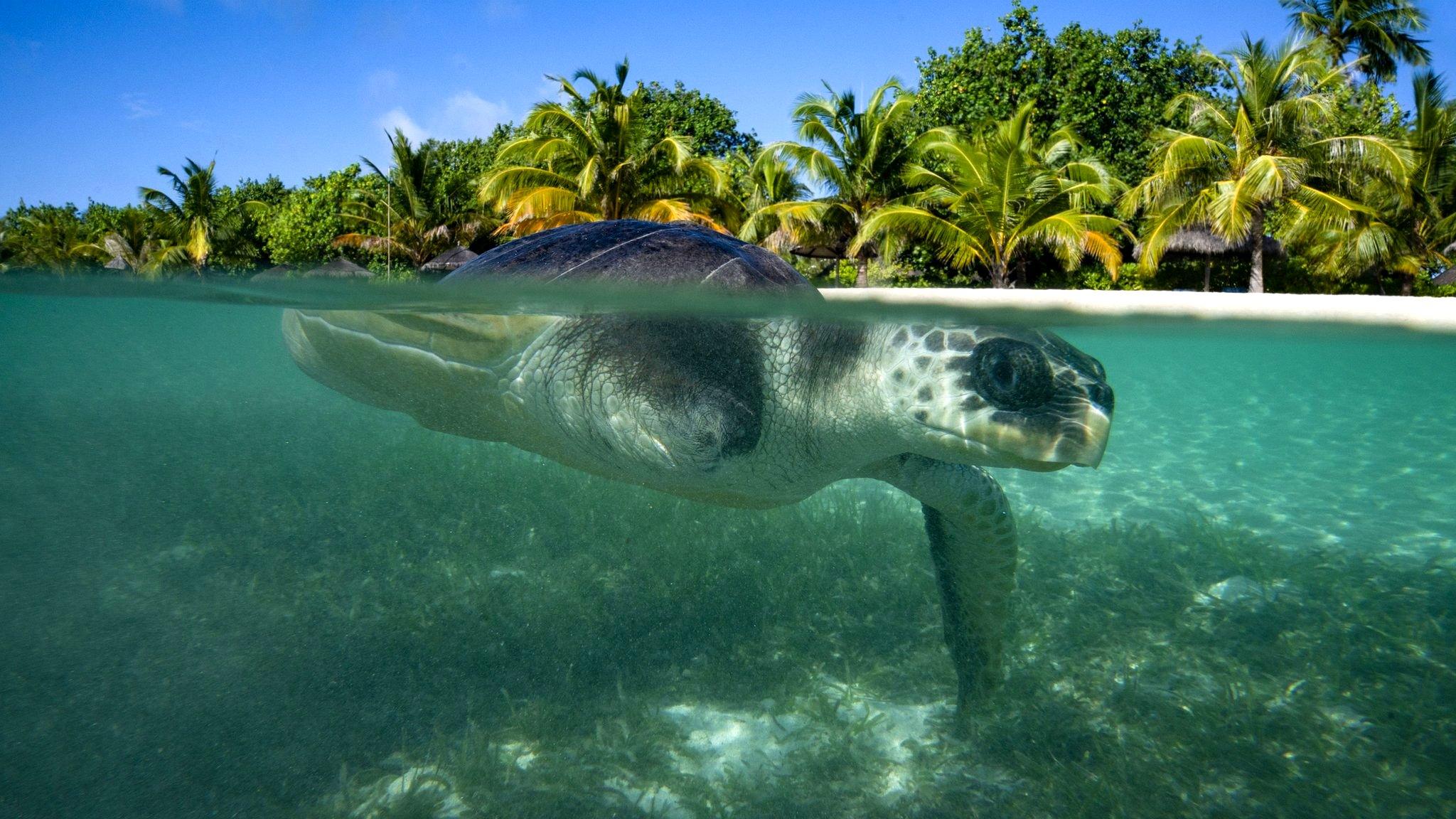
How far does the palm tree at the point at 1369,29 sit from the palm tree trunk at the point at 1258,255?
1377 cm

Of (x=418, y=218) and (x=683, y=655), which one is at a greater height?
(x=418, y=218)

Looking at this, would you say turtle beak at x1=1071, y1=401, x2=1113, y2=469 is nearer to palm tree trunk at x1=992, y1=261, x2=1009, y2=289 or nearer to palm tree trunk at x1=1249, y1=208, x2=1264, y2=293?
palm tree trunk at x1=992, y1=261, x2=1009, y2=289

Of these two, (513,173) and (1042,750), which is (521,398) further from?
(513,173)

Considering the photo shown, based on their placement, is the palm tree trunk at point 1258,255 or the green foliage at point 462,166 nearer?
the palm tree trunk at point 1258,255

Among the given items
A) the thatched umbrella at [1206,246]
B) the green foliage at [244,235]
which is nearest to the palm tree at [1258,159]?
the thatched umbrella at [1206,246]

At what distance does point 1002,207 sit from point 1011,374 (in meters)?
15.4

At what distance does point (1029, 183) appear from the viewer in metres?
17.0

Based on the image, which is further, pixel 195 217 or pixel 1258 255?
pixel 195 217

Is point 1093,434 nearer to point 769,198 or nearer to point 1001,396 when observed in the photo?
point 1001,396

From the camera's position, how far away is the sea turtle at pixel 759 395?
2900mm

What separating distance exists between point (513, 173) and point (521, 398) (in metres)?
15.4

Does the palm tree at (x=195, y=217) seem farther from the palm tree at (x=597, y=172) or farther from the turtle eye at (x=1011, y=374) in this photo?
the turtle eye at (x=1011, y=374)

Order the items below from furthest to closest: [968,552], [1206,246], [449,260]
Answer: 1. [449,260]
2. [1206,246]
3. [968,552]

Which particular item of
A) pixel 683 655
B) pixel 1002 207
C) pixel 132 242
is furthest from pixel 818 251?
pixel 132 242
